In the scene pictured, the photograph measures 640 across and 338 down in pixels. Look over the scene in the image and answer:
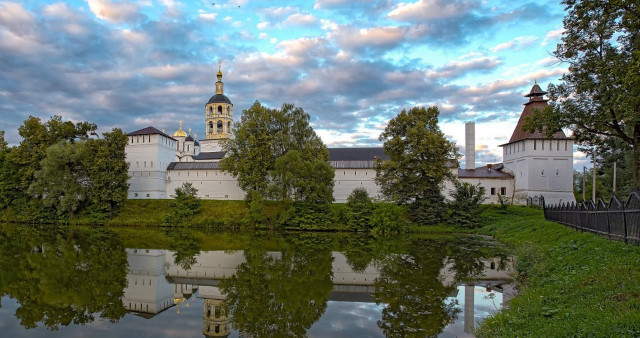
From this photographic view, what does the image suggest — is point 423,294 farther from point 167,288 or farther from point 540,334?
point 167,288

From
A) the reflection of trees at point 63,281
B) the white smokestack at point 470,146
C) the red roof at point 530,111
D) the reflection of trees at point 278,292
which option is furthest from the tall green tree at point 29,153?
the red roof at point 530,111

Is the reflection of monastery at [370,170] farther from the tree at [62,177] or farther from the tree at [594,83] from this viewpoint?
the tree at [594,83]

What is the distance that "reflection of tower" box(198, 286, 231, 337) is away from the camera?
713cm

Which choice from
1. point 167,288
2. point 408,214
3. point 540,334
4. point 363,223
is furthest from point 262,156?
point 540,334

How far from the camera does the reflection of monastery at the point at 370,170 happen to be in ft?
111

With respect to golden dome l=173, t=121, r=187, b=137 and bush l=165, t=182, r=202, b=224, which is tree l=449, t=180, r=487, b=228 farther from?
golden dome l=173, t=121, r=187, b=137

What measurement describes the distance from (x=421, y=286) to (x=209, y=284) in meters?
5.29

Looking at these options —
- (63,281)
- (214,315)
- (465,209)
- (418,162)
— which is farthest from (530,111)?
(63,281)

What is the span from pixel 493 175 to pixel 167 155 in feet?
94.7

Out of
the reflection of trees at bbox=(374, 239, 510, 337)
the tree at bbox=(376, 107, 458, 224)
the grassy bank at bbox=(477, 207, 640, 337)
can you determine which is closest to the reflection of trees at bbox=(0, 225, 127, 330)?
the reflection of trees at bbox=(374, 239, 510, 337)

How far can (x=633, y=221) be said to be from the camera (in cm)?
1019

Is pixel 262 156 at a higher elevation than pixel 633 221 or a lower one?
higher

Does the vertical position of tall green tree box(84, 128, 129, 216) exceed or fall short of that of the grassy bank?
it exceeds it

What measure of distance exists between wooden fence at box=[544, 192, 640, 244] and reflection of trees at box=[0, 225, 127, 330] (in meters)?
11.5
